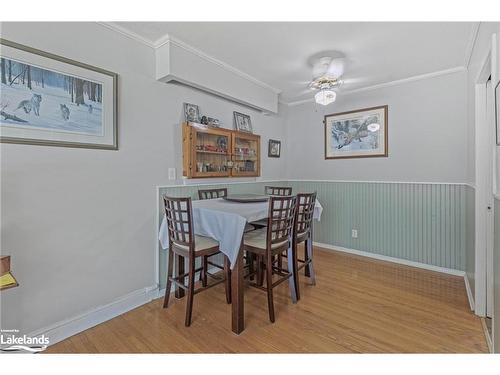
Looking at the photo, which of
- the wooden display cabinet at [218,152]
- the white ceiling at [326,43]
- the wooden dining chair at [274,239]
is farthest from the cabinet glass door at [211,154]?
the wooden dining chair at [274,239]

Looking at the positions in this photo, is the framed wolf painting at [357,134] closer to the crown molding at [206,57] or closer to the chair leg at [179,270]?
the crown molding at [206,57]

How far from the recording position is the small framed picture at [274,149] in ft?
13.3

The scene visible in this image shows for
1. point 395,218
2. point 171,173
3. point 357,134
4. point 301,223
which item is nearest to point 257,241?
point 301,223

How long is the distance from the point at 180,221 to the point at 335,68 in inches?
89.4

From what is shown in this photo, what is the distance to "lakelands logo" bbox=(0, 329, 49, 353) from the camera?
1.58 meters

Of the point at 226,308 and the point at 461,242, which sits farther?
the point at 461,242

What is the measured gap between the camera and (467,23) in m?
2.04

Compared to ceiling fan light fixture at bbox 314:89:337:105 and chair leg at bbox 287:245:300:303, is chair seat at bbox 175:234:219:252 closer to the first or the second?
chair leg at bbox 287:245:300:303

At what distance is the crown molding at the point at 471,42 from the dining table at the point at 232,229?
2.25 meters

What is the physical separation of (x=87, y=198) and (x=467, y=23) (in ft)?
10.9
